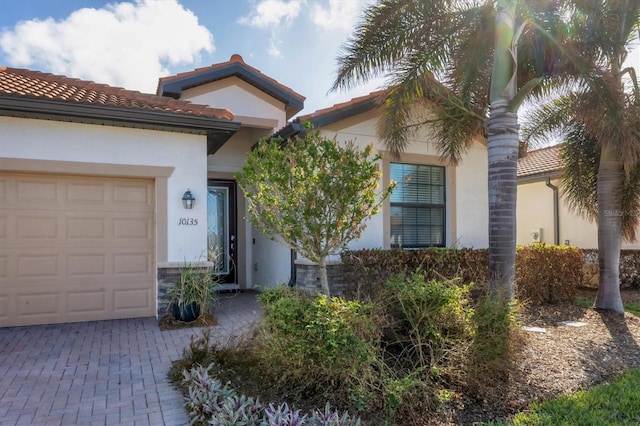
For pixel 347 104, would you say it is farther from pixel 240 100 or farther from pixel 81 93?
pixel 81 93

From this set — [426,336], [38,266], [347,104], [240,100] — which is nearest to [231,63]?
[240,100]

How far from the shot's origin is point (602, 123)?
749 cm

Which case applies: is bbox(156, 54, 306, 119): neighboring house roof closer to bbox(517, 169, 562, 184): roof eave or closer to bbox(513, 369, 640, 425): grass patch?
bbox(517, 169, 562, 184): roof eave

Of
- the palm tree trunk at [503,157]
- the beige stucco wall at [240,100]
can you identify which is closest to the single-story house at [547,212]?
the palm tree trunk at [503,157]

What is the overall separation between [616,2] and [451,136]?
12.8ft

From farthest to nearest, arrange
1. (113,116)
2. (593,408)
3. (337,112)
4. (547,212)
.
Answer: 1. (547,212)
2. (337,112)
3. (113,116)
4. (593,408)

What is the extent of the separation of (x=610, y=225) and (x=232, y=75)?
431 inches

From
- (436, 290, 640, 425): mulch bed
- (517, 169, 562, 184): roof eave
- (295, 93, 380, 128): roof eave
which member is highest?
(295, 93, 380, 128): roof eave

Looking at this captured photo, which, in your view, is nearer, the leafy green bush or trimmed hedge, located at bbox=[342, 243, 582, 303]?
the leafy green bush

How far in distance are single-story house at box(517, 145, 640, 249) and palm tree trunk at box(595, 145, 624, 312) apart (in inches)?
210

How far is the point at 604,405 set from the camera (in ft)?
14.5

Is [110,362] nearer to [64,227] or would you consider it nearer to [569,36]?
[64,227]

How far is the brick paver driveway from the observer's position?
4.20 m

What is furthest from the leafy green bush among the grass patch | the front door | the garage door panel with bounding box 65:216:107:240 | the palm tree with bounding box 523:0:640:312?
the front door
